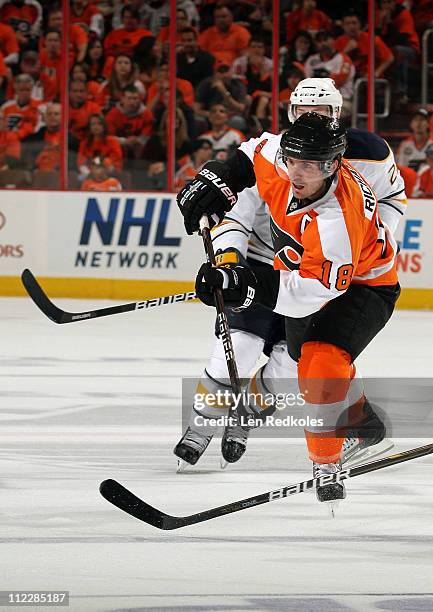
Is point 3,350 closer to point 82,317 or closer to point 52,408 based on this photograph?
point 52,408

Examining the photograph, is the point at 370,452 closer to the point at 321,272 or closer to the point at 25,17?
the point at 321,272

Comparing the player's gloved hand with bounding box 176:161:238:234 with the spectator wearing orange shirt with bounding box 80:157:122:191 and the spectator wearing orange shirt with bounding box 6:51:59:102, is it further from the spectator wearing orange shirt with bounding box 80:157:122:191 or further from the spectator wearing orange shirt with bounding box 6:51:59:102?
the spectator wearing orange shirt with bounding box 6:51:59:102

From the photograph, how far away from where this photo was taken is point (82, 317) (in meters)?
4.58

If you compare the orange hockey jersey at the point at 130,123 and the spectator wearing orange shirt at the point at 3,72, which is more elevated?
the spectator wearing orange shirt at the point at 3,72

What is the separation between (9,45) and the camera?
10.1 meters

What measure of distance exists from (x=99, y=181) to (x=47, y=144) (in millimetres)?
464

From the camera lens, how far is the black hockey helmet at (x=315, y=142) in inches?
141

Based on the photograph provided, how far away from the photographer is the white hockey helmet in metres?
4.16

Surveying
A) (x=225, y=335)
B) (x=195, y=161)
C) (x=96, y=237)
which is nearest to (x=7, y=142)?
(x=96, y=237)

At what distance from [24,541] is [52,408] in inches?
82.7

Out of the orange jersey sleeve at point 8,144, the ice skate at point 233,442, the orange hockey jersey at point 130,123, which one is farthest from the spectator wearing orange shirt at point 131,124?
the ice skate at point 233,442

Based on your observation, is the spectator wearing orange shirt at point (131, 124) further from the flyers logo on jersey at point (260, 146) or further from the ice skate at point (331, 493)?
the ice skate at point (331, 493)

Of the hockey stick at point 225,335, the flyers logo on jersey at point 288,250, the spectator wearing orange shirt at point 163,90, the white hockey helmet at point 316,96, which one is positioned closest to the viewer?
the flyers logo on jersey at point 288,250

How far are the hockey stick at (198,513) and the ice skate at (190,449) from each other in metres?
0.76
